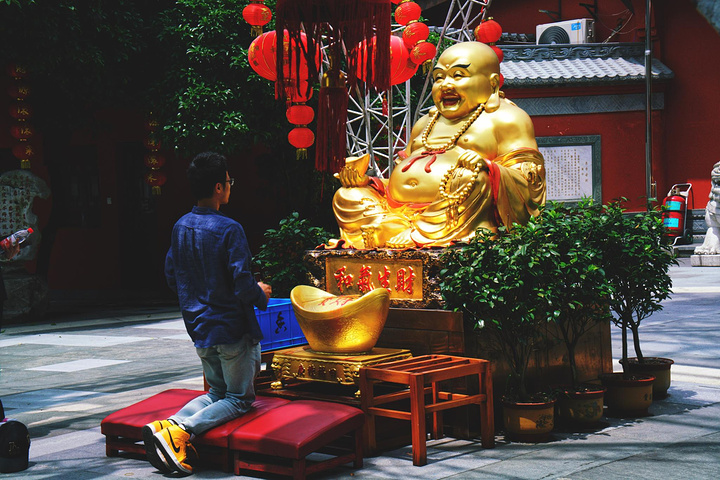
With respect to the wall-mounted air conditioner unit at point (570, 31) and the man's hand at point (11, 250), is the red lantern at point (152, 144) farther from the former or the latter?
the wall-mounted air conditioner unit at point (570, 31)

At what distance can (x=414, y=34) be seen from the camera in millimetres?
7250

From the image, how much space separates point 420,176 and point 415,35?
8.14ft

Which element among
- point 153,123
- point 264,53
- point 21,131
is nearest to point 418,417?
point 264,53

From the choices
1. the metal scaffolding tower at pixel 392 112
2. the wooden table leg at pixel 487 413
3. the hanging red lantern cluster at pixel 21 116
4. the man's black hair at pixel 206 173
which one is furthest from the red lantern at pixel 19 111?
the wooden table leg at pixel 487 413

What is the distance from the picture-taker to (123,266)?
1371 centimetres

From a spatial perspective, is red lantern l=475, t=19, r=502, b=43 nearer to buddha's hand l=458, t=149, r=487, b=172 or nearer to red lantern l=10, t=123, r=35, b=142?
buddha's hand l=458, t=149, r=487, b=172

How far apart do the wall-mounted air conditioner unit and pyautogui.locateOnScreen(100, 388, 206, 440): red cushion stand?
13.5m

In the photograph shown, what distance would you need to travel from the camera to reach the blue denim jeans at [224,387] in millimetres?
3854

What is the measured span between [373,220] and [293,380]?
1.12 m

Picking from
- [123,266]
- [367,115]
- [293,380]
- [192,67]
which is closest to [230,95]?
[192,67]

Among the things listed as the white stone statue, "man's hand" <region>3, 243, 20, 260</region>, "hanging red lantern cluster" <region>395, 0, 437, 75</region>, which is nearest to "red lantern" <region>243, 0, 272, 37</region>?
"hanging red lantern cluster" <region>395, 0, 437, 75</region>

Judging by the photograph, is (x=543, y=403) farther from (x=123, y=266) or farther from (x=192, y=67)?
(x=123, y=266)

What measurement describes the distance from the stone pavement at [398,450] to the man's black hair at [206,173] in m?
1.32

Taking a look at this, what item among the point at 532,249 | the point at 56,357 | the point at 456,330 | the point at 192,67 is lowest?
the point at 56,357
